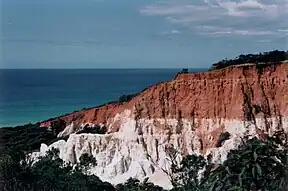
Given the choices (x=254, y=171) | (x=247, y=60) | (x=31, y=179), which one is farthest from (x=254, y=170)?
(x=247, y=60)

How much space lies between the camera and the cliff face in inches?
215

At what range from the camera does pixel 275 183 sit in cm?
96

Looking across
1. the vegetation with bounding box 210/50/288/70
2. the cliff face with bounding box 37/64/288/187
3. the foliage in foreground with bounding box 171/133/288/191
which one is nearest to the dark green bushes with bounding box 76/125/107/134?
the cliff face with bounding box 37/64/288/187

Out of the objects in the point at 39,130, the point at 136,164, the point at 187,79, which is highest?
the point at 187,79

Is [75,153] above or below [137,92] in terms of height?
below

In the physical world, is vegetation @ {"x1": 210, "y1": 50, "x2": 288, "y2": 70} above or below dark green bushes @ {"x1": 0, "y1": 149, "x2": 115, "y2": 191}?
above

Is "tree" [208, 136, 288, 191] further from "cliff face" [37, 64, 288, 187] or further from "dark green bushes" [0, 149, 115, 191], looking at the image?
"cliff face" [37, 64, 288, 187]

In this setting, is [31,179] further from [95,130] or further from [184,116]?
[95,130]

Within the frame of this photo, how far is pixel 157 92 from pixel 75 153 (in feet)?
4.24

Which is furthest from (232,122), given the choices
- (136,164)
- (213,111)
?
(136,164)

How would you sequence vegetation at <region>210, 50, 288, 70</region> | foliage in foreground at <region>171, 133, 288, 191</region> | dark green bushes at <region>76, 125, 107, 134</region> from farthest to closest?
dark green bushes at <region>76, 125, 107, 134</region>, vegetation at <region>210, 50, 288, 70</region>, foliage in foreground at <region>171, 133, 288, 191</region>

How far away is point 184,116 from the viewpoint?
6020 mm

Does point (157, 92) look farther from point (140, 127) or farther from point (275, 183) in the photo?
point (275, 183)

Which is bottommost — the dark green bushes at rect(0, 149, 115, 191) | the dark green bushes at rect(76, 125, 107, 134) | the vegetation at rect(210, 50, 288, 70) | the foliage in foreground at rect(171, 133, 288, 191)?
the dark green bushes at rect(76, 125, 107, 134)
